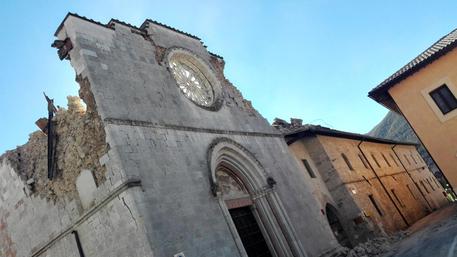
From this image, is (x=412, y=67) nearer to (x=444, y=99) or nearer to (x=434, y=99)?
(x=434, y=99)

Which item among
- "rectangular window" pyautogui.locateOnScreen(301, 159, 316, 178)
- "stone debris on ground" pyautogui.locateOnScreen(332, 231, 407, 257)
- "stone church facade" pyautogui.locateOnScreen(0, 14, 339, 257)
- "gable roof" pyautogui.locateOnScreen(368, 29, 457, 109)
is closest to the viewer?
"stone church facade" pyautogui.locateOnScreen(0, 14, 339, 257)

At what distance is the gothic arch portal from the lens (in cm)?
1163

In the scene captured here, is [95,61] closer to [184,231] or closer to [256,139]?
[184,231]

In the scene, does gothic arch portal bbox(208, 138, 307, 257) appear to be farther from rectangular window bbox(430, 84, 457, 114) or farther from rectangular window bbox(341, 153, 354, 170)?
rectangular window bbox(341, 153, 354, 170)

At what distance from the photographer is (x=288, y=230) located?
12062 mm

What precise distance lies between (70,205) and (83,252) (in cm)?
121

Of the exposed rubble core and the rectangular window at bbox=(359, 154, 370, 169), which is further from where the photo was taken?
the rectangular window at bbox=(359, 154, 370, 169)

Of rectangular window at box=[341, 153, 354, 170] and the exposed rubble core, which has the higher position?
the exposed rubble core

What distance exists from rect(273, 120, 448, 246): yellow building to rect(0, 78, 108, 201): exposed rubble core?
31.6ft

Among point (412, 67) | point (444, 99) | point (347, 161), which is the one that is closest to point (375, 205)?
point (347, 161)

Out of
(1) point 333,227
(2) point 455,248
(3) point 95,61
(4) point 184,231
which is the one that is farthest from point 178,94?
(1) point 333,227

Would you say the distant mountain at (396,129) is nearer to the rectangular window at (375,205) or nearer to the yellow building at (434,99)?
the rectangular window at (375,205)

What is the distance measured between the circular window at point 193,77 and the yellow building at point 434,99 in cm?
802

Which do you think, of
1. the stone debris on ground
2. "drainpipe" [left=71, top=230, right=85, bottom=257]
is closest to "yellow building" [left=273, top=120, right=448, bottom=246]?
the stone debris on ground
